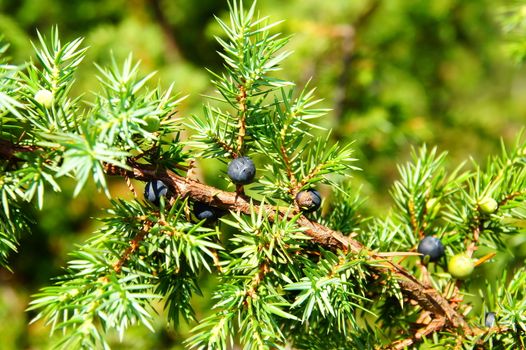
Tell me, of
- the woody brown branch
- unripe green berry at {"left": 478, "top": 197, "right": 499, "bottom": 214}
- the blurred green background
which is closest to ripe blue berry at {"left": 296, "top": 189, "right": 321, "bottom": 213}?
the woody brown branch

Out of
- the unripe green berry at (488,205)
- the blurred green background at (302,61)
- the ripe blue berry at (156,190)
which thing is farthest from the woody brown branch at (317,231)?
the blurred green background at (302,61)

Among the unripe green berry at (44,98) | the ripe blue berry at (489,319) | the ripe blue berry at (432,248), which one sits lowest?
the ripe blue berry at (489,319)

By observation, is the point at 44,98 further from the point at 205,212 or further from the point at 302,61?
the point at 302,61

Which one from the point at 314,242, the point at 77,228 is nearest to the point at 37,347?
the point at 77,228

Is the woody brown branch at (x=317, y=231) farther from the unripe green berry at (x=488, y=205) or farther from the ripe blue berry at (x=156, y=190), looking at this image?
the unripe green berry at (x=488, y=205)

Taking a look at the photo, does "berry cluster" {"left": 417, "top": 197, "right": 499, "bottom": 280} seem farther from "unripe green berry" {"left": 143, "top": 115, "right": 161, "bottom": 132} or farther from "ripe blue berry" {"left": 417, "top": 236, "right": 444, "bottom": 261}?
"unripe green berry" {"left": 143, "top": 115, "right": 161, "bottom": 132}

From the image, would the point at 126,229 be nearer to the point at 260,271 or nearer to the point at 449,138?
the point at 260,271
